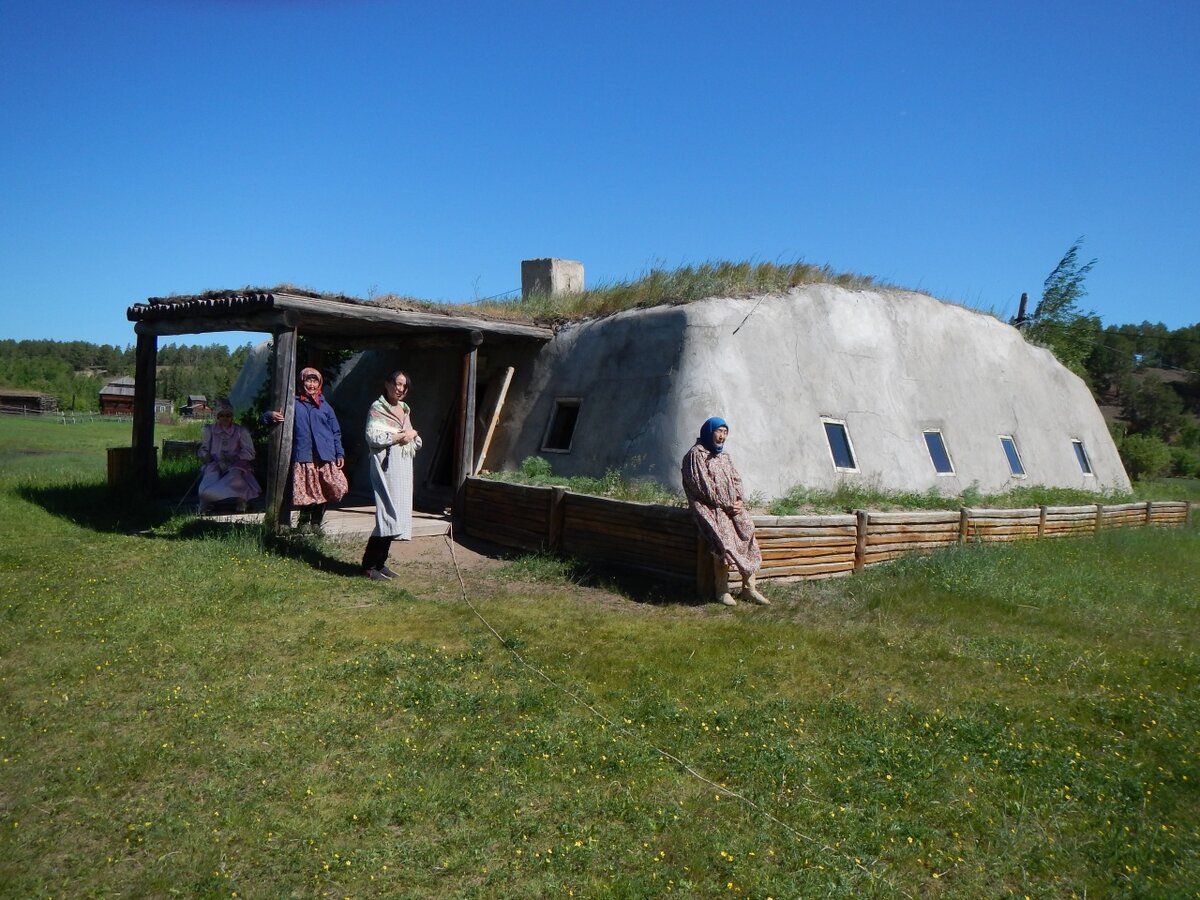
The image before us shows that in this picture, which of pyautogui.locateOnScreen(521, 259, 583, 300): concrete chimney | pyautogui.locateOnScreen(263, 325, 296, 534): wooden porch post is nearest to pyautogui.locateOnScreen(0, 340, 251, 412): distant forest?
pyautogui.locateOnScreen(521, 259, 583, 300): concrete chimney

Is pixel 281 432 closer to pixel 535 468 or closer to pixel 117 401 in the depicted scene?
pixel 535 468

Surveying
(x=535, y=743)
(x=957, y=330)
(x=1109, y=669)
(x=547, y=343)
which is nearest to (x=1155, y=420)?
(x=957, y=330)

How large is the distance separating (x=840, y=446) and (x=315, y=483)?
7165 mm

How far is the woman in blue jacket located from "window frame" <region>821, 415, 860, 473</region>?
21.6 feet

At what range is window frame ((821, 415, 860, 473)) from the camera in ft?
40.7

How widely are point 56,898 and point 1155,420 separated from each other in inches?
2120

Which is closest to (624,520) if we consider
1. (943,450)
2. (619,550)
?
(619,550)

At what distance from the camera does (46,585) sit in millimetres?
7918

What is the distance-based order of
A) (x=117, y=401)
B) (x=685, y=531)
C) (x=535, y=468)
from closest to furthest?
1. (x=685, y=531)
2. (x=535, y=468)
3. (x=117, y=401)

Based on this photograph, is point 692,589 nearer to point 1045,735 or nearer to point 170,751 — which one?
point 1045,735

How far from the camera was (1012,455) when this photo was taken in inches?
616

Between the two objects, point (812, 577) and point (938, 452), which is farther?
point (938, 452)

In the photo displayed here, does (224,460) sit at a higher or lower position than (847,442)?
lower

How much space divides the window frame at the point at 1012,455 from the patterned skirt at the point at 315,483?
11.1 metres
